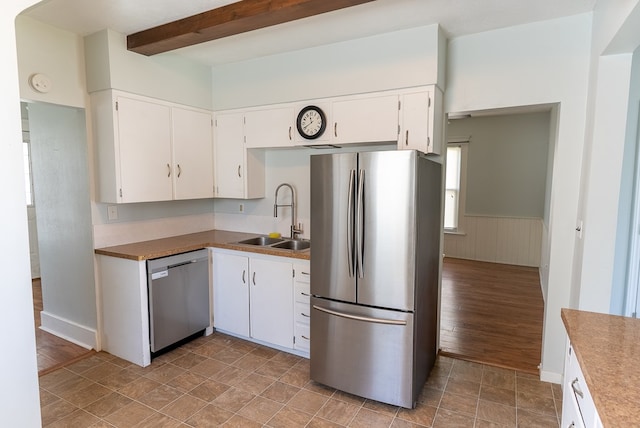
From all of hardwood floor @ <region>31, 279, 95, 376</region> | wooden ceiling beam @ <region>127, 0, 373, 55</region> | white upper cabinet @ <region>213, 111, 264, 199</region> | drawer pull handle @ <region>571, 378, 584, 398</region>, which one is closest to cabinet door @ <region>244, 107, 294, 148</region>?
white upper cabinet @ <region>213, 111, 264, 199</region>

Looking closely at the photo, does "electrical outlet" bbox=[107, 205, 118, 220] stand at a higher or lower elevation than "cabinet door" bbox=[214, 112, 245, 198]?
lower

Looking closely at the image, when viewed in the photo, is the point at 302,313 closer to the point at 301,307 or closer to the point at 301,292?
the point at 301,307

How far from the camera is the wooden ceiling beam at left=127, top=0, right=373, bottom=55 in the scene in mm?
2125

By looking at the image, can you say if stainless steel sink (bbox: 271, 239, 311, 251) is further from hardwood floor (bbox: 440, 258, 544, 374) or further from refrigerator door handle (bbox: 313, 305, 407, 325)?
hardwood floor (bbox: 440, 258, 544, 374)

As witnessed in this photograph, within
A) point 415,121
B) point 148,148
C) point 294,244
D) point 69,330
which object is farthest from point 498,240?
point 69,330

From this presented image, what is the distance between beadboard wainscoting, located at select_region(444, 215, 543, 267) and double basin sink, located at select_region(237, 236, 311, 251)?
14.2 feet

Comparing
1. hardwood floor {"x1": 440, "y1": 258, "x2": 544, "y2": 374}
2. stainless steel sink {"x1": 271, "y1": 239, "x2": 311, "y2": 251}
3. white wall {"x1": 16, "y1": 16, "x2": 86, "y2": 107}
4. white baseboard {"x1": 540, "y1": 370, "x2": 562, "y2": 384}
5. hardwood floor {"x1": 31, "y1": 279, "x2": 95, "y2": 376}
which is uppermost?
white wall {"x1": 16, "y1": 16, "x2": 86, "y2": 107}

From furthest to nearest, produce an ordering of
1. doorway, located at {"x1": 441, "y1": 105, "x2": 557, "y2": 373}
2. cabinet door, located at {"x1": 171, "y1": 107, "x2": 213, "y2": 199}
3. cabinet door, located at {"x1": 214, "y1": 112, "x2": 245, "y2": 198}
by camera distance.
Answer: doorway, located at {"x1": 441, "y1": 105, "x2": 557, "y2": 373} < cabinet door, located at {"x1": 214, "y1": 112, "x2": 245, "y2": 198} < cabinet door, located at {"x1": 171, "y1": 107, "x2": 213, "y2": 199}

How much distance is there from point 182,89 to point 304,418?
2.94 meters

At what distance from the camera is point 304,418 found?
225 centimetres

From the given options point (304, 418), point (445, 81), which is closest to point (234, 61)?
point (445, 81)

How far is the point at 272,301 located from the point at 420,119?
6.26 feet

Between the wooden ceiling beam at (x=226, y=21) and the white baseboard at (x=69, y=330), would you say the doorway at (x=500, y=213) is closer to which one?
the wooden ceiling beam at (x=226, y=21)

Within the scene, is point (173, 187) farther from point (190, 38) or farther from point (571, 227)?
point (571, 227)
